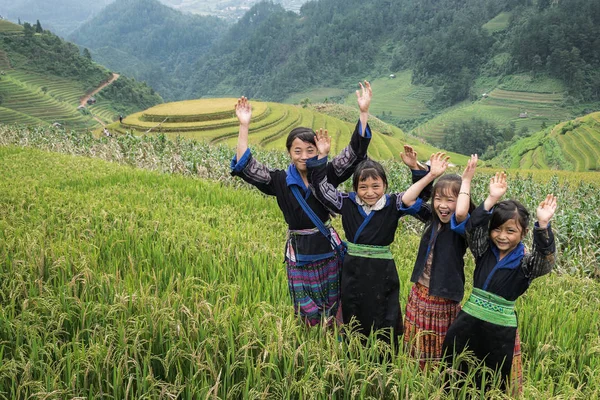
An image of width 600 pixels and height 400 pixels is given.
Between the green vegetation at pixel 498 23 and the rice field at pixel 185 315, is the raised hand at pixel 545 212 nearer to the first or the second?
the rice field at pixel 185 315

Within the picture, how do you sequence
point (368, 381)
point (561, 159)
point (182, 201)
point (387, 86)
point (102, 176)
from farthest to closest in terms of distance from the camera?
1. point (387, 86)
2. point (561, 159)
3. point (102, 176)
4. point (182, 201)
5. point (368, 381)

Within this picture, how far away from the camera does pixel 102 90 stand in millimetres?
81625

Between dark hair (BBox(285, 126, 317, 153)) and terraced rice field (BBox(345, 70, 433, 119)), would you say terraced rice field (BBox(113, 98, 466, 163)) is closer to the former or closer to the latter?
dark hair (BBox(285, 126, 317, 153))

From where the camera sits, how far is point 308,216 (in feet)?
9.09

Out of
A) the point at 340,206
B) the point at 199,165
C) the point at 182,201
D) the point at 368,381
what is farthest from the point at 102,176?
the point at 368,381

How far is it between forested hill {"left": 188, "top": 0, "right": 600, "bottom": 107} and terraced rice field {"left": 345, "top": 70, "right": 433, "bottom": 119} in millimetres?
2799

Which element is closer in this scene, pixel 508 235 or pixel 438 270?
pixel 508 235

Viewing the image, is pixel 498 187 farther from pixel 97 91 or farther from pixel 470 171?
pixel 97 91

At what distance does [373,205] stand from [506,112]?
82.4 metres

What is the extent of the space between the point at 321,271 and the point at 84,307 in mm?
1454

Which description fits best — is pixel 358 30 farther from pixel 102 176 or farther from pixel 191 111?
pixel 102 176

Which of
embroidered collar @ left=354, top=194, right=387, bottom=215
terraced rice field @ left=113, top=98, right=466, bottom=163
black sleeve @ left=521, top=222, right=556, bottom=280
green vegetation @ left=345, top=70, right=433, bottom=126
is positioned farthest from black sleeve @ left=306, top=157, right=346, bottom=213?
green vegetation @ left=345, top=70, right=433, bottom=126

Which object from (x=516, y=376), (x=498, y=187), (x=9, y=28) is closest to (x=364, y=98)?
(x=498, y=187)

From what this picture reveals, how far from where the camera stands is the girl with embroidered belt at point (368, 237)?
8.55 ft
